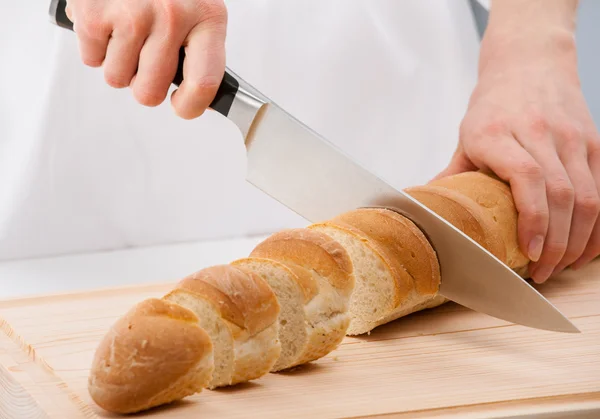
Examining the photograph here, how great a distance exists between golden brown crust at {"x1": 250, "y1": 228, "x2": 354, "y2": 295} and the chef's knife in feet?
0.70

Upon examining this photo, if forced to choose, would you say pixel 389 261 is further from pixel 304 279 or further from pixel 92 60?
pixel 92 60

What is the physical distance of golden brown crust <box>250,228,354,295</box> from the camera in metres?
1.52

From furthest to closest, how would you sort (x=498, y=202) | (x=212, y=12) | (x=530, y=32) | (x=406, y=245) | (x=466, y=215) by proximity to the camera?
(x=530, y=32) → (x=498, y=202) → (x=466, y=215) → (x=406, y=245) → (x=212, y=12)

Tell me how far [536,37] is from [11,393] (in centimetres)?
169

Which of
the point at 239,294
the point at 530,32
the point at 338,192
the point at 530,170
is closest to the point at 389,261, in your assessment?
the point at 338,192

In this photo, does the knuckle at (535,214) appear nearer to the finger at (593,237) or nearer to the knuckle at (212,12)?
the finger at (593,237)

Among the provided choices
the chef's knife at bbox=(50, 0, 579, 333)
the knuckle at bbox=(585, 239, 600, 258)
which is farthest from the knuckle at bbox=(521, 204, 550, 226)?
the chef's knife at bbox=(50, 0, 579, 333)

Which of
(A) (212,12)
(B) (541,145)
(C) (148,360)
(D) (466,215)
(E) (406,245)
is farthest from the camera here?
(B) (541,145)

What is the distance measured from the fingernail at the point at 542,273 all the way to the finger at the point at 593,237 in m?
0.14

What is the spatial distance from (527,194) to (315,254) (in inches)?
26.9

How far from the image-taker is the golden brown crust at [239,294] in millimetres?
1367

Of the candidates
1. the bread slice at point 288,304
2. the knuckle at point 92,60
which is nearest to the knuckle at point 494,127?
the bread slice at point 288,304

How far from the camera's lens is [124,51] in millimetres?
1611

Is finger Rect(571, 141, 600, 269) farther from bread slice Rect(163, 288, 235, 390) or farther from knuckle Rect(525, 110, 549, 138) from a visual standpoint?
bread slice Rect(163, 288, 235, 390)
